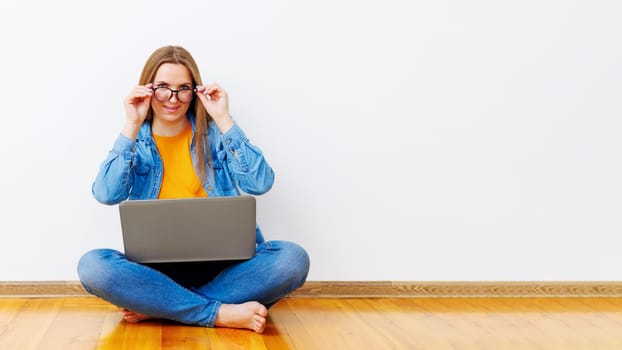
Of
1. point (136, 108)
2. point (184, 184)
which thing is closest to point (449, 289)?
point (184, 184)

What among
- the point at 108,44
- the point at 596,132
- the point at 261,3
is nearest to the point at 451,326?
the point at 596,132

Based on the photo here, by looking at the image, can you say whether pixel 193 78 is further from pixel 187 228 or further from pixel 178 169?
pixel 187 228

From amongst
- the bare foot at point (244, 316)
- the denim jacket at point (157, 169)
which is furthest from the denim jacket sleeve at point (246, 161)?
the bare foot at point (244, 316)

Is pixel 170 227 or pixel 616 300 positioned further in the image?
pixel 616 300

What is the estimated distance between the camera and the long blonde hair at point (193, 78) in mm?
2297

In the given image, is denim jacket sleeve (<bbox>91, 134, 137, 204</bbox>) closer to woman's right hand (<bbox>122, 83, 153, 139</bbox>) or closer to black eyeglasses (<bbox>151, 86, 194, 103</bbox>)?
woman's right hand (<bbox>122, 83, 153, 139</bbox>)

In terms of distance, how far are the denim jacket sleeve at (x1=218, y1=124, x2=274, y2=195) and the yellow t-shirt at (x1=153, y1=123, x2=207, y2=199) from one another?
0.43 ft

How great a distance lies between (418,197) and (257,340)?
91 cm

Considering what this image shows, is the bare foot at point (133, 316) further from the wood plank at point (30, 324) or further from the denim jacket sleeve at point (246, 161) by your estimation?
the denim jacket sleeve at point (246, 161)

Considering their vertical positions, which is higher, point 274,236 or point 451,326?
point 274,236

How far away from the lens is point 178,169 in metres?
2.35

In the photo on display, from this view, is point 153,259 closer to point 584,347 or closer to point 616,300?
point 584,347

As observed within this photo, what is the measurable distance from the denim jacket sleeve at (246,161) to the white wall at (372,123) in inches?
11.2

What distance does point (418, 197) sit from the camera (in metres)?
2.67
